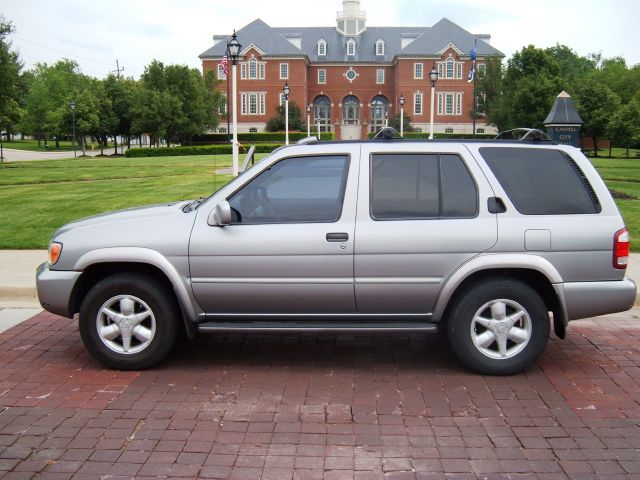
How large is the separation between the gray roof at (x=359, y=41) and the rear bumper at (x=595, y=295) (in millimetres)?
78155

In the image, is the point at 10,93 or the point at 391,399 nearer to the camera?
the point at 391,399

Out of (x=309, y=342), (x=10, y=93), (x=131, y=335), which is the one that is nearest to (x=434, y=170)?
(x=309, y=342)

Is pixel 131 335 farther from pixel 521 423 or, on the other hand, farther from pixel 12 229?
pixel 12 229

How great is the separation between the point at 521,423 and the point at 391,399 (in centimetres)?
93

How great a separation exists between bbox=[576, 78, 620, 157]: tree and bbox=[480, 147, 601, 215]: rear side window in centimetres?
5458

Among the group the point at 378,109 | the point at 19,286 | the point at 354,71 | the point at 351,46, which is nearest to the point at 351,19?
the point at 351,46

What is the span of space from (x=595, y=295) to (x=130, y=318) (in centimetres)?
372

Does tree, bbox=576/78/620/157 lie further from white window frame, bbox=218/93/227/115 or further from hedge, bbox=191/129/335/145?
white window frame, bbox=218/93/227/115

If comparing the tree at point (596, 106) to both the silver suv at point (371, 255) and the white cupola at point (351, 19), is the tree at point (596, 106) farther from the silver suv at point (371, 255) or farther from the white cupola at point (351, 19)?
the silver suv at point (371, 255)

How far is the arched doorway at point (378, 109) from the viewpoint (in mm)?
92125

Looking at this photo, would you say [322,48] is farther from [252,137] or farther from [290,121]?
[252,137]

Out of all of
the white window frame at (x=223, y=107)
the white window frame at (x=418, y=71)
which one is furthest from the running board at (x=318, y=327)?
the white window frame at (x=418, y=71)

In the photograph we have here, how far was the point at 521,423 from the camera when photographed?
4434mm

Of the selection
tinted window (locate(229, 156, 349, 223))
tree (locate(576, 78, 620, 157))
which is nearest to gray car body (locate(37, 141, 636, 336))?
tinted window (locate(229, 156, 349, 223))
